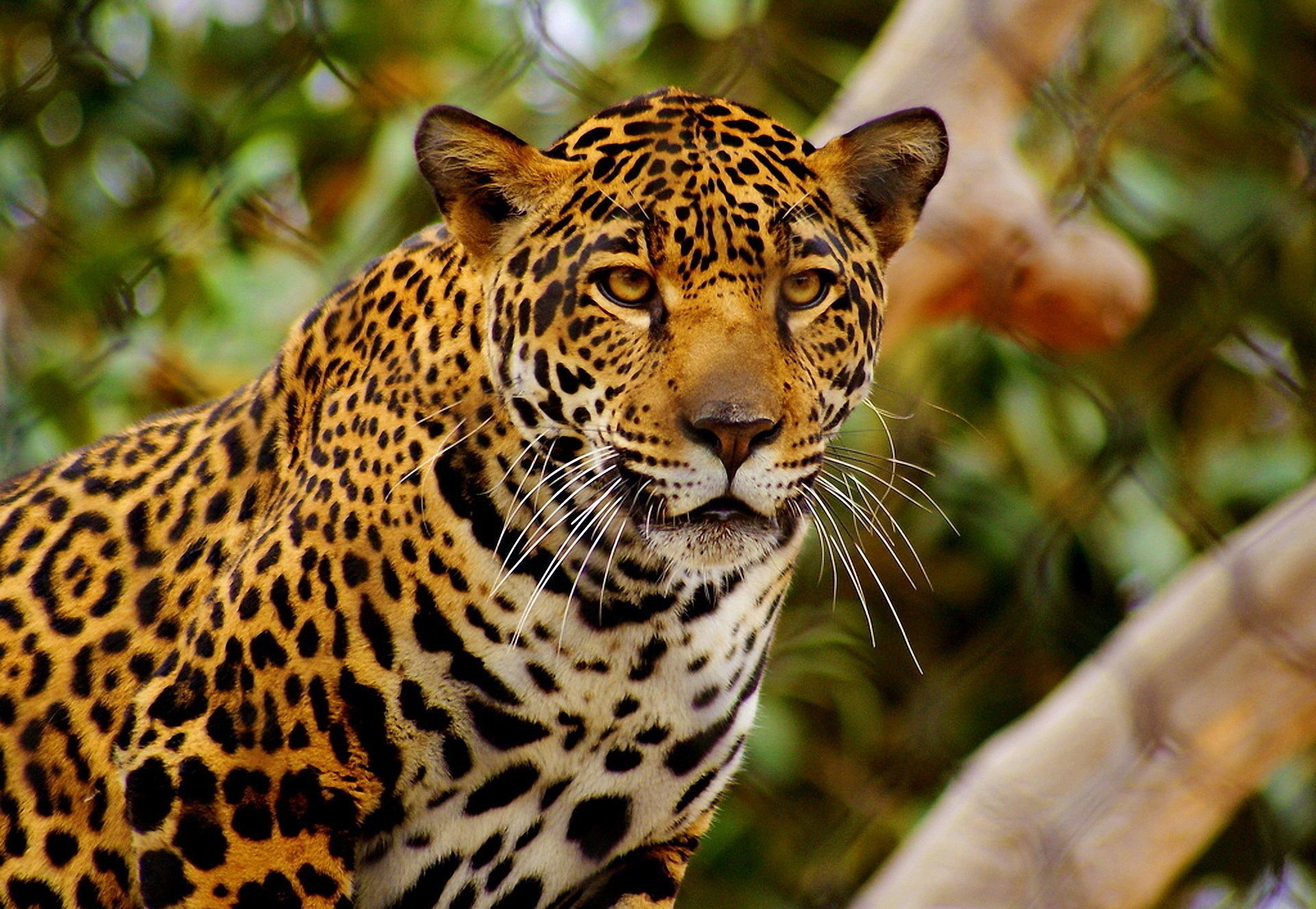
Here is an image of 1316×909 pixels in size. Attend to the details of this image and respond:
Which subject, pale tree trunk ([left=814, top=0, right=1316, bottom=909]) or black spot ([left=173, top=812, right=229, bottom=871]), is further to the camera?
pale tree trunk ([left=814, top=0, right=1316, bottom=909])

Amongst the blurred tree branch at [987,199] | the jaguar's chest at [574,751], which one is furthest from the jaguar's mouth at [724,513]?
the blurred tree branch at [987,199]

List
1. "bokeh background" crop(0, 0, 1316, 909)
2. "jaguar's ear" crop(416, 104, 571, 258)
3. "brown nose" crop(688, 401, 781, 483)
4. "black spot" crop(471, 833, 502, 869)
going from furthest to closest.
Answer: "bokeh background" crop(0, 0, 1316, 909)
"black spot" crop(471, 833, 502, 869)
"jaguar's ear" crop(416, 104, 571, 258)
"brown nose" crop(688, 401, 781, 483)

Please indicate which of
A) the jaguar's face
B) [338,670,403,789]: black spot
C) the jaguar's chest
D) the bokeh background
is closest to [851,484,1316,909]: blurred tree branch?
the bokeh background

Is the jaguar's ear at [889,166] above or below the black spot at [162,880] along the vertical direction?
above

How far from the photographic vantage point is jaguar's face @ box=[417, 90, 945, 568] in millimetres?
1553

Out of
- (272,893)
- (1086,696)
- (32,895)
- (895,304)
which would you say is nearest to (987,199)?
(895,304)

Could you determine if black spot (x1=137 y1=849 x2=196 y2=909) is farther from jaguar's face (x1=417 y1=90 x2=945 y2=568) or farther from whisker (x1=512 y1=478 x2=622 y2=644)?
jaguar's face (x1=417 y1=90 x2=945 y2=568)

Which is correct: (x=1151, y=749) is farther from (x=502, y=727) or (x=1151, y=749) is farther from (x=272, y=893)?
(x=272, y=893)

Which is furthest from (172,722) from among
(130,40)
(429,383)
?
(130,40)

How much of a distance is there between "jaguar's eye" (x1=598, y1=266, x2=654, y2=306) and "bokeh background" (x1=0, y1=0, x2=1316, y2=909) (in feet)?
3.84

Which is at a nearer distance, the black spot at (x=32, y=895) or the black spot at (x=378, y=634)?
the black spot at (x=378, y=634)

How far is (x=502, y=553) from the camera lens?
65.9 inches

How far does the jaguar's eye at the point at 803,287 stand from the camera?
1617 millimetres

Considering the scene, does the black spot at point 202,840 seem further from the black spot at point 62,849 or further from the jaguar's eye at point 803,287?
the jaguar's eye at point 803,287
